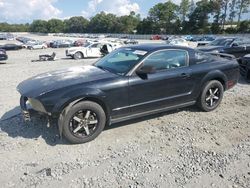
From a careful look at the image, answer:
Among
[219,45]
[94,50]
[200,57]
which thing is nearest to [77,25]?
[94,50]

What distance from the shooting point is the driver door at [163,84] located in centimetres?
495

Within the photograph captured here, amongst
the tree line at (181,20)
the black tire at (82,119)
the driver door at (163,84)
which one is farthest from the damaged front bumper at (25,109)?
the tree line at (181,20)

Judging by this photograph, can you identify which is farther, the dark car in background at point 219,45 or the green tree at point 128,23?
the green tree at point 128,23

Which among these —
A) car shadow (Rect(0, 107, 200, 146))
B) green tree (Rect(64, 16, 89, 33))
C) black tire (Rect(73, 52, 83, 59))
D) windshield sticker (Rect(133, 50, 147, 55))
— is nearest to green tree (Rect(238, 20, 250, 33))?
black tire (Rect(73, 52, 83, 59))

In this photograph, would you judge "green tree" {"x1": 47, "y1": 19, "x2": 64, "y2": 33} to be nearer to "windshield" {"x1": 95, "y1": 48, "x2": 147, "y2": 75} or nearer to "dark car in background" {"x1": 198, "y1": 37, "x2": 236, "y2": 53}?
"dark car in background" {"x1": 198, "y1": 37, "x2": 236, "y2": 53}

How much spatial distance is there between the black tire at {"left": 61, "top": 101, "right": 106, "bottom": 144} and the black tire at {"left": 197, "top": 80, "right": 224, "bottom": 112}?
92.5 inches

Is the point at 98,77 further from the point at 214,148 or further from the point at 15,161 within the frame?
the point at 214,148

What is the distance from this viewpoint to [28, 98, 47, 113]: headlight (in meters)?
4.34

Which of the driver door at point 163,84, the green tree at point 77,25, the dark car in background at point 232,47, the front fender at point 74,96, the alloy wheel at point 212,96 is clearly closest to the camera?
the front fender at point 74,96

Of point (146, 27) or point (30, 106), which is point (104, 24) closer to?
point (146, 27)

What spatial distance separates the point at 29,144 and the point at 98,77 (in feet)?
5.25

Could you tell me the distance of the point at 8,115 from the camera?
589 centimetres

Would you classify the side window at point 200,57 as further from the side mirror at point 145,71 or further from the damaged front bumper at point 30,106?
the damaged front bumper at point 30,106

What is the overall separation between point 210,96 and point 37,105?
3621 millimetres
